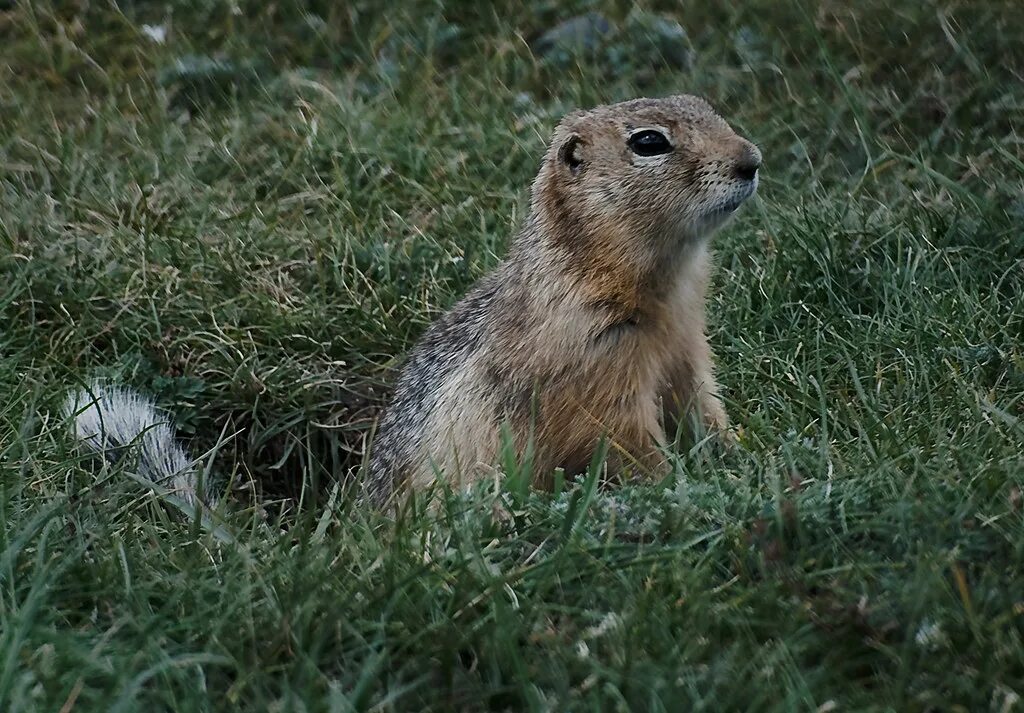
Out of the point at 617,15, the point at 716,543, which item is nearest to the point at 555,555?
the point at 716,543

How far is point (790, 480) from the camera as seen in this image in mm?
3473

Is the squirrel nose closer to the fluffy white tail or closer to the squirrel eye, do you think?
the squirrel eye

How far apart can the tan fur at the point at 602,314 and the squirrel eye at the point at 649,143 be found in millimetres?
21

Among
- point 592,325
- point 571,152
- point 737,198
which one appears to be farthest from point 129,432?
point 737,198

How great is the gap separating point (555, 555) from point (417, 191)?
3.11m

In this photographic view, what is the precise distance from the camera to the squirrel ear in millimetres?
4609

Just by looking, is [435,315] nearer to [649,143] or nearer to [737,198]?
[649,143]

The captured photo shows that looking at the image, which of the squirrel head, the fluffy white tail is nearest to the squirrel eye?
the squirrel head

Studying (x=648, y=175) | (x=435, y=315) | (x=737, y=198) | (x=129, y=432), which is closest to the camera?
(x=737, y=198)

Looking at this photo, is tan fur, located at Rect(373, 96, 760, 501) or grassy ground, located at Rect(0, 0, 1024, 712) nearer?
grassy ground, located at Rect(0, 0, 1024, 712)

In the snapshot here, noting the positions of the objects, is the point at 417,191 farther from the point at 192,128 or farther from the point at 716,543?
the point at 716,543

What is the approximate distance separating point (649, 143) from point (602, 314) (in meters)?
0.56

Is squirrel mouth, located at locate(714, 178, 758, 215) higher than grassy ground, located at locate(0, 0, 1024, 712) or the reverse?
higher

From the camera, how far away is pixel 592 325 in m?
4.33
